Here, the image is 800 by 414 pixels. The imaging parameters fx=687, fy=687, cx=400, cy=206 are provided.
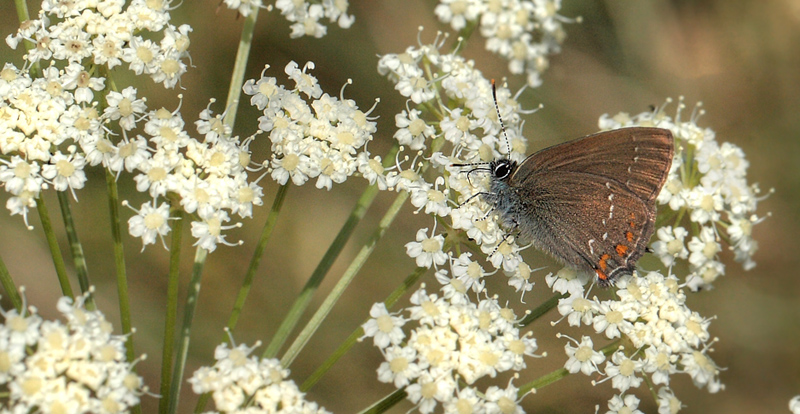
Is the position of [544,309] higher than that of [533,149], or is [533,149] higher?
[533,149]

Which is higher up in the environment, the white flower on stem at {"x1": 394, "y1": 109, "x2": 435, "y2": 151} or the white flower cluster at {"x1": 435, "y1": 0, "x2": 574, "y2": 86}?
the white flower cluster at {"x1": 435, "y1": 0, "x2": 574, "y2": 86}

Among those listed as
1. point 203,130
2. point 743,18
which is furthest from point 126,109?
point 743,18

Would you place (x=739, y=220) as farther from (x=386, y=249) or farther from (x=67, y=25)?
(x=67, y=25)

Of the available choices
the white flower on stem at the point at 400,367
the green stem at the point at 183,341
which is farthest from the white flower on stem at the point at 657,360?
the green stem at the point at 183,341

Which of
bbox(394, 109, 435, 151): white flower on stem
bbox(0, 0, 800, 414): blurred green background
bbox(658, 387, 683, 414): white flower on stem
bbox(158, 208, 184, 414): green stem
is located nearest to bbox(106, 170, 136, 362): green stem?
bbox(158, 208, 184, 414): green stem

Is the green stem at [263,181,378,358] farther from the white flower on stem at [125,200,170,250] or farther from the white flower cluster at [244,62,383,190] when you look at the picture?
the white flower on stem at [125,200,170,250]

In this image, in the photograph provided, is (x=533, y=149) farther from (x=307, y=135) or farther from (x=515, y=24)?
(x=307, y=135)

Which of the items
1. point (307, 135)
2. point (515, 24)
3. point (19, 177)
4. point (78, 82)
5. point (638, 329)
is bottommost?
point (638, 329)

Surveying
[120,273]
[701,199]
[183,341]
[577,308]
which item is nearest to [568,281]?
[577,308]
